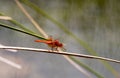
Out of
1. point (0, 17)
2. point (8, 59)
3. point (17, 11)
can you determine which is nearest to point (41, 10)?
point (17, 11)

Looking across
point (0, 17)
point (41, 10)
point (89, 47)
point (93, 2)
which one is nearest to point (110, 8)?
point (93, 2)

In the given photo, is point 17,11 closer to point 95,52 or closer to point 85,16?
point 85,16

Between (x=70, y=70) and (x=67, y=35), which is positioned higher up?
(x=67, y=35)

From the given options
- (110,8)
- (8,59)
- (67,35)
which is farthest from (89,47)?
(8,59)

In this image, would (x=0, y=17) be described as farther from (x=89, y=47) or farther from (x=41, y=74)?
(x=89, y=47)

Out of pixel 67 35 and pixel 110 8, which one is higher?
pixel 110 8

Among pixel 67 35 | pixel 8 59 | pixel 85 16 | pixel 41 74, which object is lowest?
pixel 41 74
